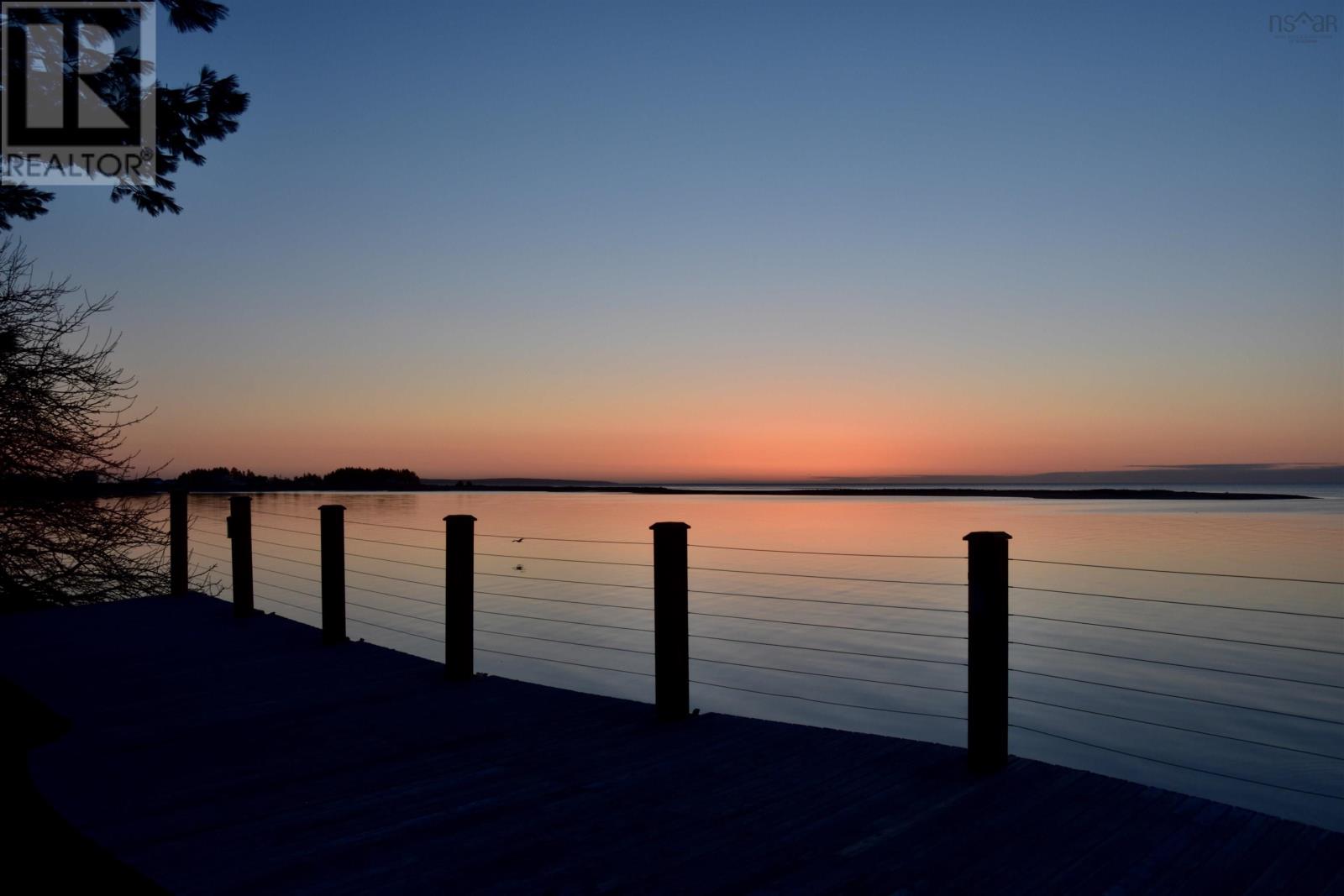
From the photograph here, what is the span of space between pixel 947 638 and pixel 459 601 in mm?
7421

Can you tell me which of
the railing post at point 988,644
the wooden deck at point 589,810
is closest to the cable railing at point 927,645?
the railing post at point 988,644

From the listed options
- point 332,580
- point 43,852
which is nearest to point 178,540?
point 332,580

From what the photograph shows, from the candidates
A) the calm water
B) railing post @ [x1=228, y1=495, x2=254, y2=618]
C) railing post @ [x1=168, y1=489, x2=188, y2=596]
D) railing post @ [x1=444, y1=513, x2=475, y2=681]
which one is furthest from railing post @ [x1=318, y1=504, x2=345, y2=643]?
railing post @ [x1=168, y1=489, x2=188, y2=596]

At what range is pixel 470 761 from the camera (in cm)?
324

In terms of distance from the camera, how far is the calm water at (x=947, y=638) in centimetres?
739

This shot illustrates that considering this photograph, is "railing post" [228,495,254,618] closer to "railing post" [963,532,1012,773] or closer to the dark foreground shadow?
the dark foreground shadow

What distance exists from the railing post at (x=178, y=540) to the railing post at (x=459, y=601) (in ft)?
16.7

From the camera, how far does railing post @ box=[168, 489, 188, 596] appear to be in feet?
27.1

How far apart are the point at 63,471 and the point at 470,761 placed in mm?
7390

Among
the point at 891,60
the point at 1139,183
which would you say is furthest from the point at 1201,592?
the point at 891,60

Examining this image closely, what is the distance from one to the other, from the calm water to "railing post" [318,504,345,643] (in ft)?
5.80

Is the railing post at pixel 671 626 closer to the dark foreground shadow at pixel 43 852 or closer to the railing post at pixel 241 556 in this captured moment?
the dark foreground shadow at pixel 43 852

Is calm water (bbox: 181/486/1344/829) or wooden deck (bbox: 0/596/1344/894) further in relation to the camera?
calm water (bbox: 181/486/1344/829)

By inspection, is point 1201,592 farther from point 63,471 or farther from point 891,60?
point 63,471
